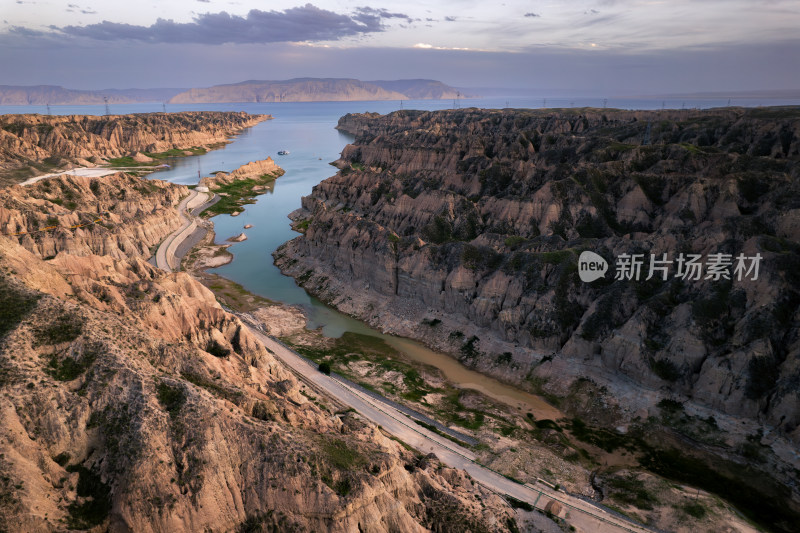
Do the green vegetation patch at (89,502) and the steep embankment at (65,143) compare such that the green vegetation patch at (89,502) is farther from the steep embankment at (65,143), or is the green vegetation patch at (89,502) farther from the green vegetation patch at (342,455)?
A: the steep embankment at (65,143)

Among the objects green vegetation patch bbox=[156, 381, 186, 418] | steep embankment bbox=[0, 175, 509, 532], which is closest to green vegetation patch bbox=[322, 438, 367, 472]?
steep embankment bbox=[0, 175, 509, 532]

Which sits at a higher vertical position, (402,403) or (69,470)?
(69,470)

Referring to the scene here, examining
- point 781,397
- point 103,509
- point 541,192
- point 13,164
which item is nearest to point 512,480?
point 781,397

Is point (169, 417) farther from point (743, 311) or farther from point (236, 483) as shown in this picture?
point (743, 311)

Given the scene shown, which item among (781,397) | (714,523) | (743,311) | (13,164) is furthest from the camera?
(13,164)

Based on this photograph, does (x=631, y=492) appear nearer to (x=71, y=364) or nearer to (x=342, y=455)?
(x=342, y=455)

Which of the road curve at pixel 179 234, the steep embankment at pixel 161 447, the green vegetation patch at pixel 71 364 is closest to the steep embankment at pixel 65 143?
the road curve at pixel 179 234
